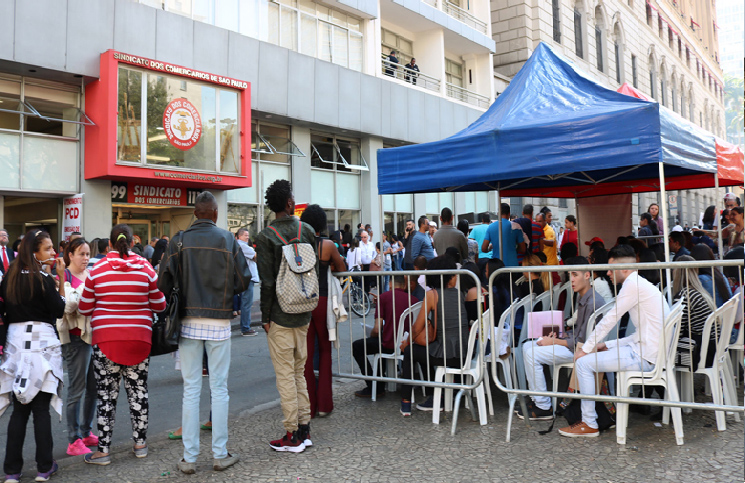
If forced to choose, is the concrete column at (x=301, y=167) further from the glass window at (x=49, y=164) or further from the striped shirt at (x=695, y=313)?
the striped shirt at (x=695, y=313)

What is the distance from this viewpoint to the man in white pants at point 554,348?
483 cm

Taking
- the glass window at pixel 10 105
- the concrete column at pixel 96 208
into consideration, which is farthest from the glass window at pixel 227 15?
the concrete column at pixel 96 208

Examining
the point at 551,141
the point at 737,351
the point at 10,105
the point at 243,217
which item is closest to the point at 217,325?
the point at 551,141

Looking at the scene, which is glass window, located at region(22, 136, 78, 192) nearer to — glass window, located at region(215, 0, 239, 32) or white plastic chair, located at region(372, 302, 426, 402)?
glass window, located at region(215, 0, 239, 32)

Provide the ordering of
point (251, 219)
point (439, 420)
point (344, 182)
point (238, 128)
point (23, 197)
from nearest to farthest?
point (439, 420) < point (23, 197) < point (238, 128) < point (251, 219) < point (344, 182)

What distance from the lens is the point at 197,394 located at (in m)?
4.23

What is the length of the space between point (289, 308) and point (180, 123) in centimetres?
1194

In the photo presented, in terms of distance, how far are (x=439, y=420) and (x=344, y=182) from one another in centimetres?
1591

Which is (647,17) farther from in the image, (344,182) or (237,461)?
(237,461)

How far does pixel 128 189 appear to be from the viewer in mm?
14547

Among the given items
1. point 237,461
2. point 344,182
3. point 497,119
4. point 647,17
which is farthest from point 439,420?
point 647,17

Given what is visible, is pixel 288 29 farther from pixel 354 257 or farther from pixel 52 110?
pixel 354 257

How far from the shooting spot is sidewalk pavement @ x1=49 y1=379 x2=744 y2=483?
12.8 feet

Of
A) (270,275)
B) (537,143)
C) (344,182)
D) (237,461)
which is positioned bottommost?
(237,461)
